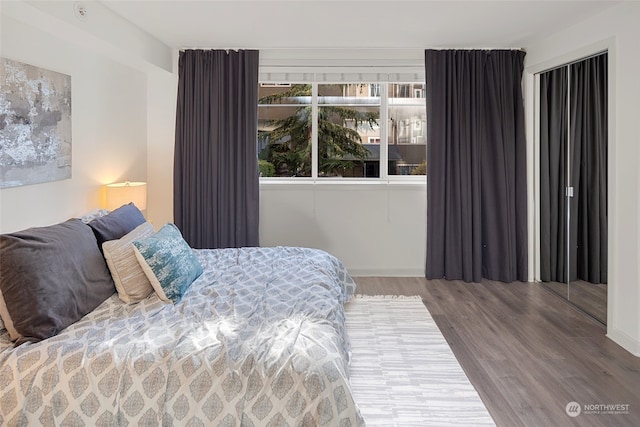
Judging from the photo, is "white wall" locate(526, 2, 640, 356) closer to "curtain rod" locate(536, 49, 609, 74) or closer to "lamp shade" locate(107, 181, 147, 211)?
"curtain rod" locate(536, 49, 609, 74)

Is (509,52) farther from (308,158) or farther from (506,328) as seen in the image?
(506,328)

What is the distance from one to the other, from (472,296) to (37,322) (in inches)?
135

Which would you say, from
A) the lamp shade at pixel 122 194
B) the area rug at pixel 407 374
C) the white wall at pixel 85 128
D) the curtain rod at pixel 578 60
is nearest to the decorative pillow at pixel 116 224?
the white wall at pixel 85 128

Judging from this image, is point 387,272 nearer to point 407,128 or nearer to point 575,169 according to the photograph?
point 407,128

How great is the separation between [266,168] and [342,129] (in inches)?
35.7

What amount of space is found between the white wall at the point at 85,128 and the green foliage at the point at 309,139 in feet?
4.27

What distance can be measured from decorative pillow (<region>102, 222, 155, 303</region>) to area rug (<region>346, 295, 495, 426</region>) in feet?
4.15

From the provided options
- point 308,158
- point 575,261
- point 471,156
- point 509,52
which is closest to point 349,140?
point 308,158

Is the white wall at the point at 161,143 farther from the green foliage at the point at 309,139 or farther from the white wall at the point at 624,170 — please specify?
the white wall at the point at 624,170

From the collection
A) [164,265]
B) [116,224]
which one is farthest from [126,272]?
[116,224]

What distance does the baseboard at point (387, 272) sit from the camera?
5.00 meters

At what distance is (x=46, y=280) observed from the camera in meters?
2.13

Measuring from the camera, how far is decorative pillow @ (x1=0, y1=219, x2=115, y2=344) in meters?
2.04

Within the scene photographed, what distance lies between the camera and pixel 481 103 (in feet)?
15.4
